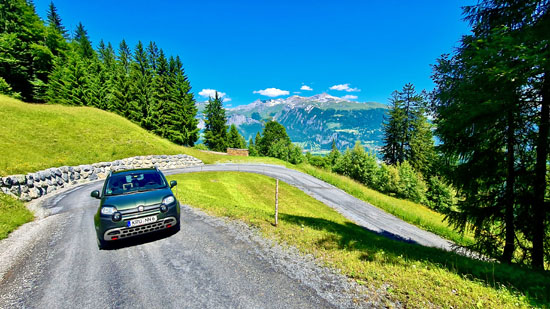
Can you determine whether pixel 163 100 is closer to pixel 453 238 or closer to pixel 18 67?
pixel 18 67

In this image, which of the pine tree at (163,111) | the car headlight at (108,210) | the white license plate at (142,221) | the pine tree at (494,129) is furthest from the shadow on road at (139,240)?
the pine tree at (163,111)

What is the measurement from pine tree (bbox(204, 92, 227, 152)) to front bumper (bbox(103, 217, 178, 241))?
51.5 meters

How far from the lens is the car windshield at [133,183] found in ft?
22.2

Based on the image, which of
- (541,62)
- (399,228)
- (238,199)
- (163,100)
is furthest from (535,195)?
(163,100)

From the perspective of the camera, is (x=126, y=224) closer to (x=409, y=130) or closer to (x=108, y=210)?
(x=108, y=210)

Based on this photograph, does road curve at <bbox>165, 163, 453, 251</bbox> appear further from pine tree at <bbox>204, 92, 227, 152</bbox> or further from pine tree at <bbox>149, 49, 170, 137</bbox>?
pine tree at <bbox>204, 92, 227, 152</bbox>

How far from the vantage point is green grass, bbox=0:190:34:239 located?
7734 millimetres

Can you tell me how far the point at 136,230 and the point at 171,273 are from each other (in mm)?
1973

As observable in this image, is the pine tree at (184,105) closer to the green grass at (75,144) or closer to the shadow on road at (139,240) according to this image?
the green grass at (75,144)

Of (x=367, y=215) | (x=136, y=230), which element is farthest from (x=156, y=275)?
(x=367, y=215)

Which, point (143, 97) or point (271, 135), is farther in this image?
point (271, 135)

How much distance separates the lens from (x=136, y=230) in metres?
5.96

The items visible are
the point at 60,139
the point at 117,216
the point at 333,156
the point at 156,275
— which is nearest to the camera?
the point at 156,275

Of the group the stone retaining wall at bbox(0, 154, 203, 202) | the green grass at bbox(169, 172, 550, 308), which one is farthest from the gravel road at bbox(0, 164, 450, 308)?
the stone retaining wall at bbox(0, 154, 203, 202)
